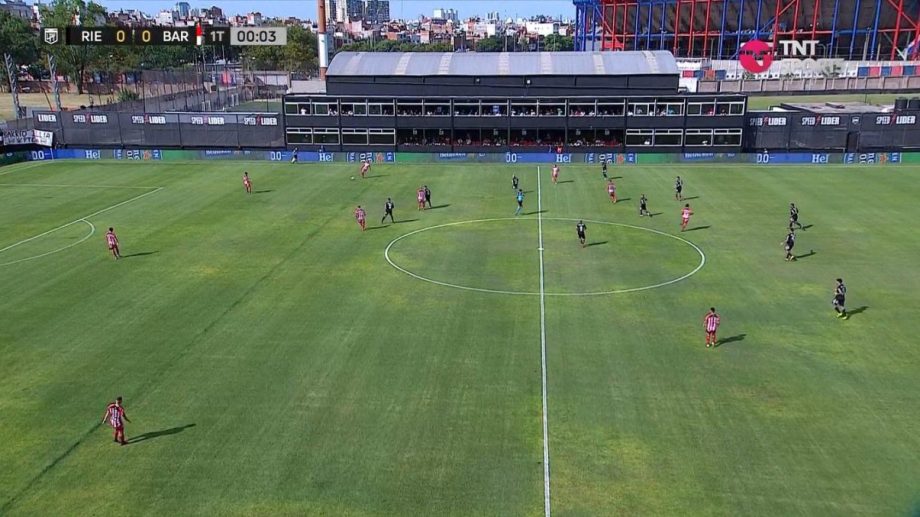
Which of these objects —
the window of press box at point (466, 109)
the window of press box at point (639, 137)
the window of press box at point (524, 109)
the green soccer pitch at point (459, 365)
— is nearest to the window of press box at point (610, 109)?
the window of press box at point (639, 137)

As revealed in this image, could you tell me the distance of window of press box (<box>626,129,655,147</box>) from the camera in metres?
67.5

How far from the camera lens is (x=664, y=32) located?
156 meters

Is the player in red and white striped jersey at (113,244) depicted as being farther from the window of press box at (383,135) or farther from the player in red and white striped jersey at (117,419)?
the window of press box at (383,135)

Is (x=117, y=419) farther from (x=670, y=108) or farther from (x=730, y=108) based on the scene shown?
(x=730, y=108)

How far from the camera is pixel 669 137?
2650 inches

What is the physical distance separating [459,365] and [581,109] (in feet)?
160

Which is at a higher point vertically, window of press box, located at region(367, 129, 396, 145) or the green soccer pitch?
window of press box, located at region(367, 129, 396, 145)

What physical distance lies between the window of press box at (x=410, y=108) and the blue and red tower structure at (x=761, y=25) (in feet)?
322

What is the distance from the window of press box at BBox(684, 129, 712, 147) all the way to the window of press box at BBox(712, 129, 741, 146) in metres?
0.53

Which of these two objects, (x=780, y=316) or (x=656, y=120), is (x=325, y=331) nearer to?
(x=780, y=316)

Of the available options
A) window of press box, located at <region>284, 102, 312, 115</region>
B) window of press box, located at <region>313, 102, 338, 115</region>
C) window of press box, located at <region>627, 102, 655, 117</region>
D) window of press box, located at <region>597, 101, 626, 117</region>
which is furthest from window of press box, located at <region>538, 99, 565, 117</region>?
window of press box, located at <region>284, 102, 312, 115</region>

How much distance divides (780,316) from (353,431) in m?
18.2

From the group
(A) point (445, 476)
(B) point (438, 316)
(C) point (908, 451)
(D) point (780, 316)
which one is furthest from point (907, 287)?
(A) point (445, 476)

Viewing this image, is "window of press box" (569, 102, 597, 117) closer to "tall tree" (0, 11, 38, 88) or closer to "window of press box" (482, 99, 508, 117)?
"window of press box" (482, 99, 508, 117)
